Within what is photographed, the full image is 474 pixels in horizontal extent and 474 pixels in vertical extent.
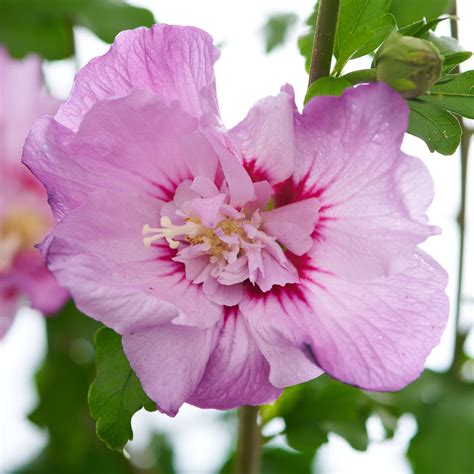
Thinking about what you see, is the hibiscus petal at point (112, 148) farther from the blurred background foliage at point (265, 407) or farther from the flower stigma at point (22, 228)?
the flower stigma at point (22, 228)

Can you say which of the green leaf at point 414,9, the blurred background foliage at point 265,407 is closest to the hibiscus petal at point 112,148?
the blurred background foliage at point 265,407

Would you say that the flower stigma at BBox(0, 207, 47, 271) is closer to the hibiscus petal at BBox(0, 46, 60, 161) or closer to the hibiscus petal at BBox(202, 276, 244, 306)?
the hibiscus petal at BBox(0, 46, 60, 161)

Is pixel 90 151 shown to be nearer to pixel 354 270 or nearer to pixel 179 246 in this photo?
pixel 179 246

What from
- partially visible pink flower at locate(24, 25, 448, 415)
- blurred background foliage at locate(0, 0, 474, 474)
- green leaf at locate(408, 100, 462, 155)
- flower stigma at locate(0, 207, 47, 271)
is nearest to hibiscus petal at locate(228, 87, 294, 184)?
partially visible pink flower at locate(24, 25, 448, 415)

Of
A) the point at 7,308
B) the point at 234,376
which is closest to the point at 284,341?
the point at 234,376

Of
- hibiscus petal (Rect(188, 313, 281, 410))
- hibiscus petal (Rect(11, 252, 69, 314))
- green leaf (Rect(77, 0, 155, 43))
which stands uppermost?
green leaf (Rect(77, 0, 155, 43))

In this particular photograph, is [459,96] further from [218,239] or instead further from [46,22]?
[46,22]
